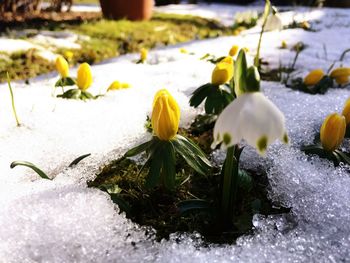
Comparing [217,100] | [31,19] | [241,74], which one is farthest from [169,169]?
[31,19]

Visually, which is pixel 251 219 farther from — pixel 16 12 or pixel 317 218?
pixel 16 12

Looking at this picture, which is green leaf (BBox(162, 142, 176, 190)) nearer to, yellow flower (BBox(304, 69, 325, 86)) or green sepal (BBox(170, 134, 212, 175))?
green sepal (BBox(170, 134, 212, 175))

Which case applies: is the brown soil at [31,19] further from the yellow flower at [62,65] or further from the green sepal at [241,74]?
the green sepal at [241,74]

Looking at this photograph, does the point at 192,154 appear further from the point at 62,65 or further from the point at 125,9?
the point at 125,9

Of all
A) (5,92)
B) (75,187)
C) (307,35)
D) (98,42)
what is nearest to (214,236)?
(75,187)

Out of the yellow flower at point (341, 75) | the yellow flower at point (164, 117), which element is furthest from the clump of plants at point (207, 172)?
the yellow flower at point (341, 75)

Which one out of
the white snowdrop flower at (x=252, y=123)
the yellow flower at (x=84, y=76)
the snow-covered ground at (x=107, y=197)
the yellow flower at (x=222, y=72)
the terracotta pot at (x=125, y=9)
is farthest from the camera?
the terracotta pot at (x=125, y=9)
